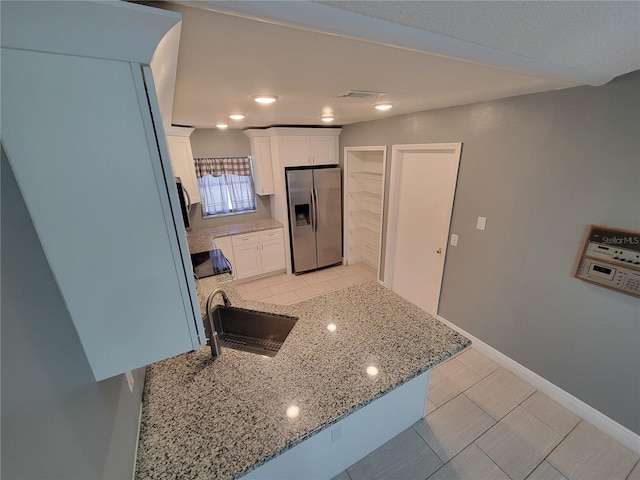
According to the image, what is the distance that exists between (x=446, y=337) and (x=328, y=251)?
3.04m

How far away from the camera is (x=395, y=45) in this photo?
817 mm

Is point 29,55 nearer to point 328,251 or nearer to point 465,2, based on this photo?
point 465,2

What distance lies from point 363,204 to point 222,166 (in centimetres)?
245

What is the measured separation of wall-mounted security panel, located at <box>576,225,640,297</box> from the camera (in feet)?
5.04

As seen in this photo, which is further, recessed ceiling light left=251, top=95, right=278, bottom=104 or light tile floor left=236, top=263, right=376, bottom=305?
light tile floor left=236, top=263, right=376, bottom=305

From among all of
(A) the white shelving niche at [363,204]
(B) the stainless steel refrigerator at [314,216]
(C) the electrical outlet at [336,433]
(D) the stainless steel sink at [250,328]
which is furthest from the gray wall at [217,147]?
(C) the electrical outlet at [336,433]

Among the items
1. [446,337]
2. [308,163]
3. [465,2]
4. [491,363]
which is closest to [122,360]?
[465,2]

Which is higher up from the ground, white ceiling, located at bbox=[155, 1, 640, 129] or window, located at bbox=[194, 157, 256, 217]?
white ceiling, located at bbox=[155, 1, 640, 129]

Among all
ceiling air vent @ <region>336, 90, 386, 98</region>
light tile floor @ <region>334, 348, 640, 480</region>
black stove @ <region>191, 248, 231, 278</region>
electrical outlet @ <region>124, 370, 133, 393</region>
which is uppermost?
ceiling air vent @ <region>336, 90, 386, 98</region>

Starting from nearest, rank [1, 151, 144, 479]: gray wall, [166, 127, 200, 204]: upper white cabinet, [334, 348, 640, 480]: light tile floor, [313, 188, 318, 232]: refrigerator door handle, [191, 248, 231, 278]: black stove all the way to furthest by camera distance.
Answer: [1, 151, 144, 479]: gray wall
[334, 348, 640, 480]: light tile floor
[191, 248, 231, 278]: black stove
[166, 127, 200, 204]: upper white cabinet
[313, 188, 318, 232]: refrigerator door handle

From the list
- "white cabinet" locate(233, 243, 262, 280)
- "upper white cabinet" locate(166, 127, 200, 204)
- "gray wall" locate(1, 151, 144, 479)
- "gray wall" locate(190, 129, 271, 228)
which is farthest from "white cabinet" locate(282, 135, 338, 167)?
"gray wall" locate(1, 151, 144, 479)

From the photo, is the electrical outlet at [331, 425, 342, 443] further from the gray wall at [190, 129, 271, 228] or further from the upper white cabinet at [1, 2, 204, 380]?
the gray wall at [190, 129, 271, 228]

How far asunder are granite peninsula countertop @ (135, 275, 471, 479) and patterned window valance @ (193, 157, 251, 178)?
3.08 m

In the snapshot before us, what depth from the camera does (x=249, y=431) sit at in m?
1.05
